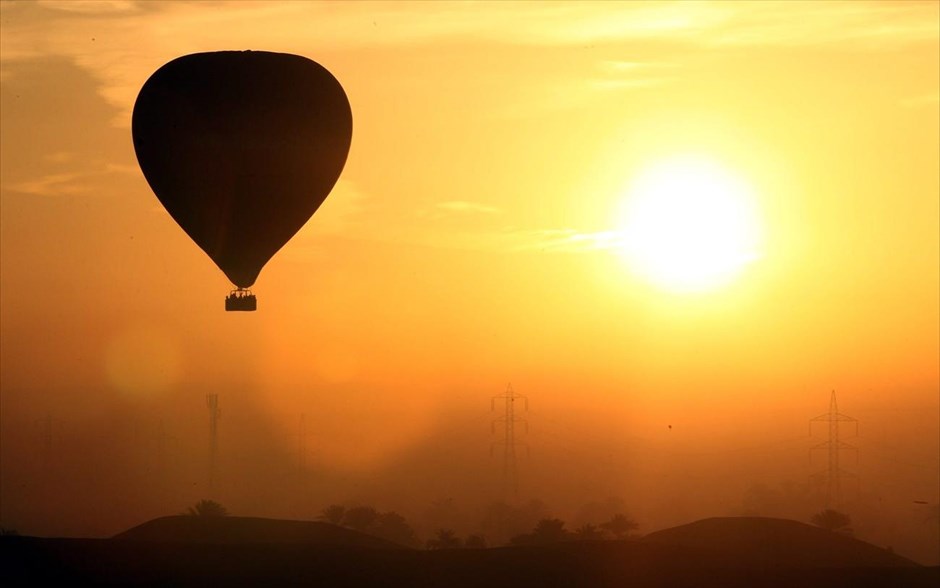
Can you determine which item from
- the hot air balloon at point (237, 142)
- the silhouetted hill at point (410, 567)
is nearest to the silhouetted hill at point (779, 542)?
the silhouetted hill at point (410, 567)

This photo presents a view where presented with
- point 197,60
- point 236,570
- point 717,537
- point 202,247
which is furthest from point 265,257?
point 717,537

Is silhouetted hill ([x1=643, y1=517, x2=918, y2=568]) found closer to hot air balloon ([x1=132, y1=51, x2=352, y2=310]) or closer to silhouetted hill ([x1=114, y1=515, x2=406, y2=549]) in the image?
silhouetted hill ([x1=114, y1=515, x2=406, y2=549])

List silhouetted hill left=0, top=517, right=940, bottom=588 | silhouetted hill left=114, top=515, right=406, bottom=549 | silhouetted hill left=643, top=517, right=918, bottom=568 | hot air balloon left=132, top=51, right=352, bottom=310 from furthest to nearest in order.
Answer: silhouetted hill left=114, top=515, right=406, bottom=549, silhouetted hill left=643, top=517, right=918, bottom=568, hot air balloon left=132, top=51, right=352, bottom=310, silhouetted hill left=0, top=517, right=940, bottom=588

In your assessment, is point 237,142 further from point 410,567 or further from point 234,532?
point 234,532

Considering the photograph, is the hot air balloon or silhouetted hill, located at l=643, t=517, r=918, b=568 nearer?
the hot air balloon

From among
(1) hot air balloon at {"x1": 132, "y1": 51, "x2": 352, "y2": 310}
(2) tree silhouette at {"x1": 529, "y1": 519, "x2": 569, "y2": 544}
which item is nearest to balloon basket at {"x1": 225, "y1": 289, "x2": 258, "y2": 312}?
(1) hot air balloon at {"x1": 132, "y1": 51, "x2": 352, "y2": 310}

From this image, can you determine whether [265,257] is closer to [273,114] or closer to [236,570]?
[273,114]
